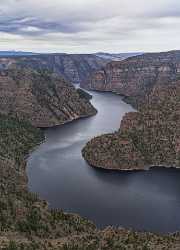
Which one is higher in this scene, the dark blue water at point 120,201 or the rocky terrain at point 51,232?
the rocky terrain at point 51,232

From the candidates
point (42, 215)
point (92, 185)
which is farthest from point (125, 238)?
point (92, 185)

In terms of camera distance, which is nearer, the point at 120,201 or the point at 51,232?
the point at 51,232

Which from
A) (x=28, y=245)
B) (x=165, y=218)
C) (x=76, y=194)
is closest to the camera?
(x=28, y=245)

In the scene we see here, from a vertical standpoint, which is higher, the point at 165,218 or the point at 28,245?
the point at 28,245

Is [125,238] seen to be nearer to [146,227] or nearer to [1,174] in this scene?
[146,227]

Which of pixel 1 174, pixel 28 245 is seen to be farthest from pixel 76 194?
pixel 28 245

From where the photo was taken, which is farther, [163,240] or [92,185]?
[92,185]

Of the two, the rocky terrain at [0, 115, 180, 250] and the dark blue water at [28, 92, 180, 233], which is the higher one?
the rocky terrain at [0, 115, 180, 250]

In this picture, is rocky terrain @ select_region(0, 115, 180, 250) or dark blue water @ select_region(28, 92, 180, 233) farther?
dark blue water @ select_region(28, 92, 180, 233)

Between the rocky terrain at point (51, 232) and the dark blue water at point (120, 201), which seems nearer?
the rocky terrain at point (51, 232)

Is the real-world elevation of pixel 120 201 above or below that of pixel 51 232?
below

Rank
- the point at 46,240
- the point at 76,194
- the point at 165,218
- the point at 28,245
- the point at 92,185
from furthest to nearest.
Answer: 1. the point at 92,185
2. the point at 76,194
3. the point at 165,218
4. the point at 46,240
5. the point at 28,245
